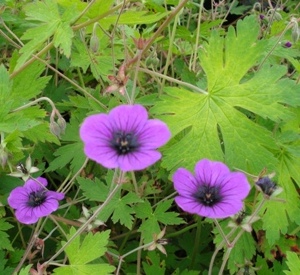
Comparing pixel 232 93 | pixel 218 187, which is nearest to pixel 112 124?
pixel 218 187

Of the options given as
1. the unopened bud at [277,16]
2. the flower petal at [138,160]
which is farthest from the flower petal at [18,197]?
the unopened bud at [277,16]

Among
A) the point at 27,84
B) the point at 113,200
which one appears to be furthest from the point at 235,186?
the point at 27,84

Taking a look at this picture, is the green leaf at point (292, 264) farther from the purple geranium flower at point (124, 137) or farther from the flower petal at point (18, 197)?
the flower petal at point (18, 197)

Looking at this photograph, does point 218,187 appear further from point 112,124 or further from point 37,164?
point 37,164

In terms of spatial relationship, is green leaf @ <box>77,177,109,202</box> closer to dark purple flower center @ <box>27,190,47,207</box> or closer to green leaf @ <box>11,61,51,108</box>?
dark purple flower center @ <box>27,190,47,207</box>

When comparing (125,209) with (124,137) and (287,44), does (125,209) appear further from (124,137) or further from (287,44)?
(287,44)
